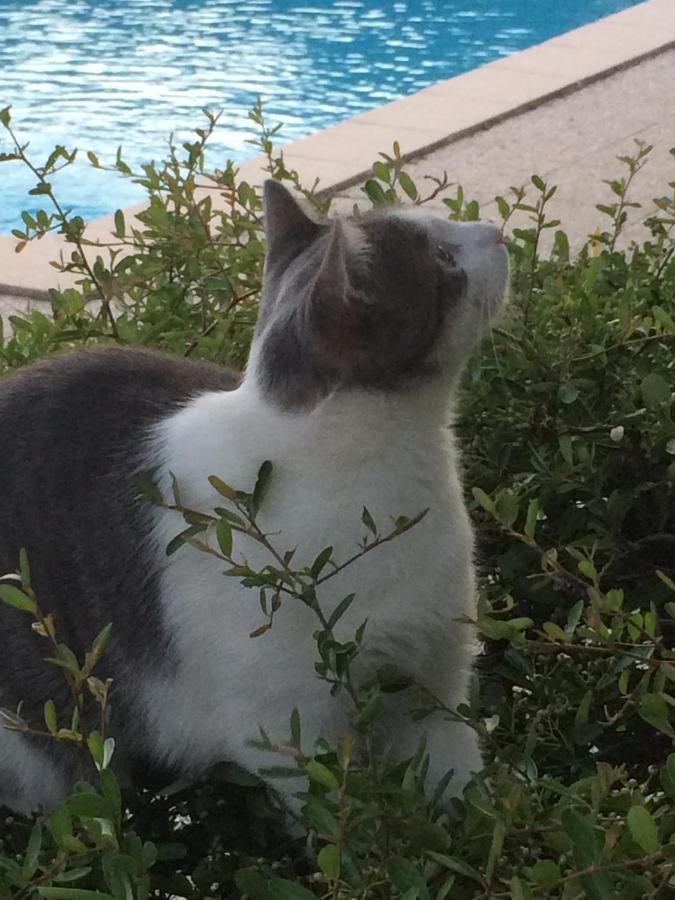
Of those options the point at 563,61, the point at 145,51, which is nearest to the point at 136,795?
the point at 563,61

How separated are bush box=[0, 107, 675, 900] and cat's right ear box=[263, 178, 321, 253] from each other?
0.87 ft

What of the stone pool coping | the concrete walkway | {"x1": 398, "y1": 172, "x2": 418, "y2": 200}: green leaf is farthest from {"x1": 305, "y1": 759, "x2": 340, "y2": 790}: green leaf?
the concrete walkway

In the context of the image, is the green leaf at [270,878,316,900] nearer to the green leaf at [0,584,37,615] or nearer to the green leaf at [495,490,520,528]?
the green leaf at [0,584,37,615]

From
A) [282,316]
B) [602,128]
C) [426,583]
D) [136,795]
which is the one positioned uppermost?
[282,316]

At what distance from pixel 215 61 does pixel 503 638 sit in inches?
245

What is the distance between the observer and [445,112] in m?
4.74

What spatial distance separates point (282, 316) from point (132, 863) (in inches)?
23.3

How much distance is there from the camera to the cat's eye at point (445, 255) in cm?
132

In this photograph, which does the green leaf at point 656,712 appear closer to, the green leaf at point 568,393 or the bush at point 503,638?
the bush at point 503,638

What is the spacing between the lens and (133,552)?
1.35 metres

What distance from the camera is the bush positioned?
35.5 inches

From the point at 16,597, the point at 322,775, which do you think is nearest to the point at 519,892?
the point at 322,775

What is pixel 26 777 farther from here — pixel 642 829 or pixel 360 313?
pixel 642 829

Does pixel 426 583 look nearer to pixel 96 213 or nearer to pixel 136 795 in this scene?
pixel 136 795
